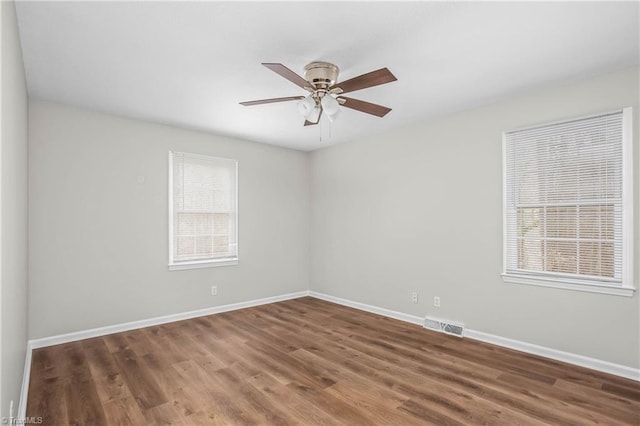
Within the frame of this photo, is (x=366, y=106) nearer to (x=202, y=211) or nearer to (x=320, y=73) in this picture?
(x=320, y=73)

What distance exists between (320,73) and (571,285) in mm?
3022

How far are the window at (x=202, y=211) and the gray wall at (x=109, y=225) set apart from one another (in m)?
0.11

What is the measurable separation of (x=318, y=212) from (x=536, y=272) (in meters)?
3.48

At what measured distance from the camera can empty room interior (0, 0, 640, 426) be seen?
7.43ft

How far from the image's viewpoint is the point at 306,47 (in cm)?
248

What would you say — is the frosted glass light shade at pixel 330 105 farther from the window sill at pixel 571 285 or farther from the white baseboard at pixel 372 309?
the white baseboard at pixel 372 309

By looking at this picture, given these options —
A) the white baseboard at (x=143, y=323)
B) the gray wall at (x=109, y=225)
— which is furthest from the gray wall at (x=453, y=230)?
the gray wall at (x=109, y=225)

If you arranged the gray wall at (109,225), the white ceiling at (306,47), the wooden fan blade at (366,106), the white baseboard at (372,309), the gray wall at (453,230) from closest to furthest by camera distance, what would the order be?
the white ceiling at (306,47), the wooden fan blade at (366,106), the gray wall at (453,230), the gray wall at (109,225), the white baseboard at (372,309)

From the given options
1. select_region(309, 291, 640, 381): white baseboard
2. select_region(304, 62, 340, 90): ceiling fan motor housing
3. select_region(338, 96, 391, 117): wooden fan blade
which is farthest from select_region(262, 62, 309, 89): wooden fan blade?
select_region(309, 291, 640, 381): white baseboard

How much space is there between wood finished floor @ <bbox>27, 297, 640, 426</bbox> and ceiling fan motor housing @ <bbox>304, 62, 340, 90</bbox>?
2477mm

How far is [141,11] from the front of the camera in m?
2.08

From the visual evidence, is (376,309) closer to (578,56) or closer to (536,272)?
(536,272)

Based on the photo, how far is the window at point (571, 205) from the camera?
114 inches

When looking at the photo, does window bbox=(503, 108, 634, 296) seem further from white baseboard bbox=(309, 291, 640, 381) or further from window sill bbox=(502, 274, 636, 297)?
white baseboard bbox=(309, 291, 640, 381)
